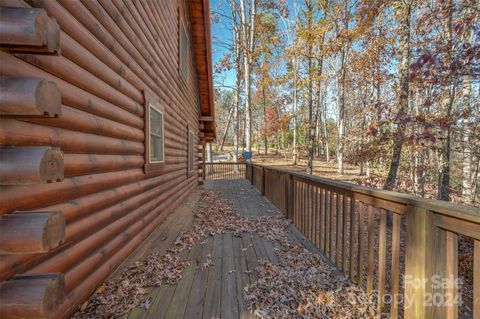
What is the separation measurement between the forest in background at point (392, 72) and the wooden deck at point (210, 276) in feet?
11.5

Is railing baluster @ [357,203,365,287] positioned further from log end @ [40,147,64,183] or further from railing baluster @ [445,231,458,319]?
log end @ [40,147,64,183]

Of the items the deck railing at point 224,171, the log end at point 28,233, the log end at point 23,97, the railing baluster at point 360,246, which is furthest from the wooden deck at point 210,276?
the deck railing at point 224,171

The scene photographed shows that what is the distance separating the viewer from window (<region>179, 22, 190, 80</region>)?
666cm

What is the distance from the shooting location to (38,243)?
1.20m

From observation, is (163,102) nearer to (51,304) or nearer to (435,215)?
(51,304)

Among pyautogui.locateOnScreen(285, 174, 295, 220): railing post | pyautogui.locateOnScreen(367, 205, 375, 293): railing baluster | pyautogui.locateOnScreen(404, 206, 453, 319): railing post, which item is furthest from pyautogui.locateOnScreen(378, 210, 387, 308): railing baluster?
pyautogui.locateOnScreen(285, 174, 295, 220): railing post

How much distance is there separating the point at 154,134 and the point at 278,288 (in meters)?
3.40

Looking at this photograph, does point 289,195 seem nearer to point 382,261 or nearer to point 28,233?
point 382,261

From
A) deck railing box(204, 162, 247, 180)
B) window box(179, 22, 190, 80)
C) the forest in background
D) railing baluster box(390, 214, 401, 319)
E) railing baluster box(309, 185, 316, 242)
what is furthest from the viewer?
deck railing box(204, 162, 247, 180)

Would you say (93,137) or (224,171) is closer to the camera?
(93,137)

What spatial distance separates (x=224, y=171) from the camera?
15219 mm

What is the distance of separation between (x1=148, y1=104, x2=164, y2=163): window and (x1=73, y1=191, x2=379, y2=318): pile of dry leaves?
1791 mm

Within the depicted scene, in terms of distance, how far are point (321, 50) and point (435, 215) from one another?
11.1m

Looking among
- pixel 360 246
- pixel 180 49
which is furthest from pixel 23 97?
pixel 180 49
